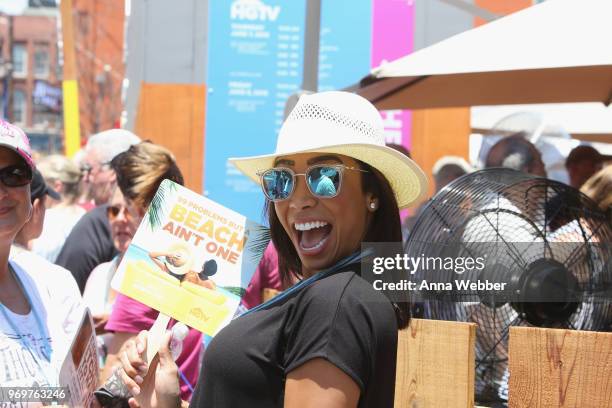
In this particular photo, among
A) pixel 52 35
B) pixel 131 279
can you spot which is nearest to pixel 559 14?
pixel 131 279

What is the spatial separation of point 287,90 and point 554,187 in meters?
4.83

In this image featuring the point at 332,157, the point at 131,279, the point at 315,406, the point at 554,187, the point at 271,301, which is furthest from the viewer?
the point at 554,187

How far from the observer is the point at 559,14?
408 cm

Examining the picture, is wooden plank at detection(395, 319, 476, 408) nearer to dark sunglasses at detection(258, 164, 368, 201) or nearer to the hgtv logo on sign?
dark sunglasses at detection(258, 164, 368, 201)

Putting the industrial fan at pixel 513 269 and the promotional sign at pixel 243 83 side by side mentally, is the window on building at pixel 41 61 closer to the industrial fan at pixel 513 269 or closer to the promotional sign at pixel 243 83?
the promotional sign at pixel 243 83

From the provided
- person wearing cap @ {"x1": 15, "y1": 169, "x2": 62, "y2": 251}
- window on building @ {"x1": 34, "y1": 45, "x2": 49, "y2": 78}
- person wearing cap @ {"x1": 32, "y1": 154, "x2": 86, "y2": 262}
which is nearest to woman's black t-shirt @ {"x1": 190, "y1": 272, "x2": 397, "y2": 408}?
person wearing cap @ {"x1": 15, "y1": 169, "x2": 62, "y2": 251}

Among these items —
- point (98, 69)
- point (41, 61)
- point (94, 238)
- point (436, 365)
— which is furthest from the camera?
point (41, 61)

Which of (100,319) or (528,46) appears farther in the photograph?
(100,319)

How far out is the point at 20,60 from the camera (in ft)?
242

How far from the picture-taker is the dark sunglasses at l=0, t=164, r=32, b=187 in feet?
8.86

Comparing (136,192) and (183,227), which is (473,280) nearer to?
(183,227)

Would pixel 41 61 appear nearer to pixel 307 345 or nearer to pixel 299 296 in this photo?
pixel 299 296

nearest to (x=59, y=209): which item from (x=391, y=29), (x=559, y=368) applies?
(x=391, y=29)

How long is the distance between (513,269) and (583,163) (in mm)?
3598
